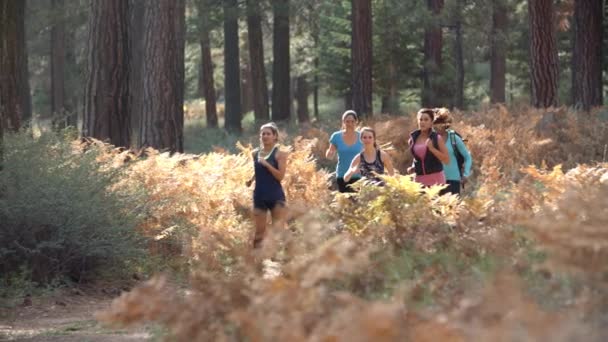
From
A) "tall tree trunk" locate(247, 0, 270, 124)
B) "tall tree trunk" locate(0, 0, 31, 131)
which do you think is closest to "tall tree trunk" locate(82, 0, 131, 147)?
"tall tree trunk" locate(0, 0, 31, 131)

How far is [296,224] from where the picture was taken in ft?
27.3

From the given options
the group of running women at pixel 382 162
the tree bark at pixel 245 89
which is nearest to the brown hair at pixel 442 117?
the group of running women at pixel 382 162

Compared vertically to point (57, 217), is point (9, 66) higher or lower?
higher

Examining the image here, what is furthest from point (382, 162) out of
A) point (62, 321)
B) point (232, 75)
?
point (232, 75)

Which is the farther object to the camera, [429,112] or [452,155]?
[452,155]

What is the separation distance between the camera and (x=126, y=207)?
40.6 ft

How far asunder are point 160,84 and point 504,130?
679 cm

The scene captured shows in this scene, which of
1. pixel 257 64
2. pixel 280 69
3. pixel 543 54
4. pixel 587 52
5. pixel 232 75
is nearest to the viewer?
pixel 543 54

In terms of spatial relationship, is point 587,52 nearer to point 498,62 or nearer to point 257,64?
point 498,62

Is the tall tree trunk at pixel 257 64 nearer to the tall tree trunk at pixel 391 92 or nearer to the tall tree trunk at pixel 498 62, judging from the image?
the tall tree trunk at pixel 391 92

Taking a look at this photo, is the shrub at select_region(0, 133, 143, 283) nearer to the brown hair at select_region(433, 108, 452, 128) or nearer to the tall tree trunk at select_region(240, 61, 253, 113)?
the brown hair at select_region(433, 108, 452, 128)

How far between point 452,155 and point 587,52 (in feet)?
54.2

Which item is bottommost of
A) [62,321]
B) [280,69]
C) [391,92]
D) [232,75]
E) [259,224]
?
[62,321]

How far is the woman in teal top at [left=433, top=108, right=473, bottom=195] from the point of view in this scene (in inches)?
490
